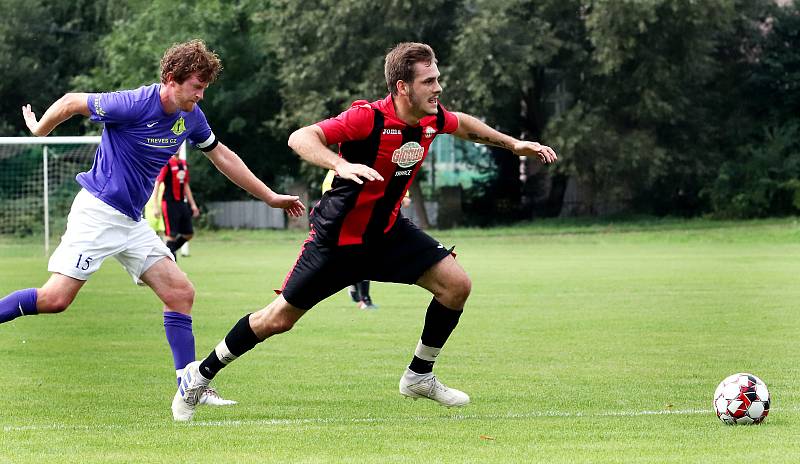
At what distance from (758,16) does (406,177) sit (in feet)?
131

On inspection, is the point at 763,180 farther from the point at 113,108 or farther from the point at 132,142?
the point at 113,108

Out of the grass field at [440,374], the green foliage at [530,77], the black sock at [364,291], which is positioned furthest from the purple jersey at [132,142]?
the green foliage at [530,77]

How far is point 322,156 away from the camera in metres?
7.29

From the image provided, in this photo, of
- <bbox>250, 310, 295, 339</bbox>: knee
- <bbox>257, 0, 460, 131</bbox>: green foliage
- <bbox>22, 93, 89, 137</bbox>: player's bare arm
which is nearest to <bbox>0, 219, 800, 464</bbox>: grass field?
<bbox>250, 310, 295, 339</bbox>: knee

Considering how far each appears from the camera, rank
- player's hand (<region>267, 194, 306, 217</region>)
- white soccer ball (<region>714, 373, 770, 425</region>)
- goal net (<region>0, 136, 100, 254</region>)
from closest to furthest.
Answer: white soccer ball (<region>714, 373, 770, 425</region>), player's hand (<region>267, 194, 306, 217</region>), goal net (<region>0, 136, 100, 254</region>)

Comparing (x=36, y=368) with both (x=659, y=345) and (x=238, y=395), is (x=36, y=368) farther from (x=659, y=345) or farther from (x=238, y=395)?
(x=659, y=345)

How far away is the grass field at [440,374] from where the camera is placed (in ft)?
22.4

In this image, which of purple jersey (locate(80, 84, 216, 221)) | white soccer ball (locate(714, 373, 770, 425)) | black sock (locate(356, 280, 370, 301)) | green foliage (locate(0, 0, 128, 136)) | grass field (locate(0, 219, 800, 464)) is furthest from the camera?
green foliage (locate(0, 0, 128, 136))

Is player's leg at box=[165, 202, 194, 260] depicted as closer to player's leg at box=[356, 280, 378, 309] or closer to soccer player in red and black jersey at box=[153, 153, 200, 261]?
soccer player in red and black jersey at box=[153, 153, 200, 261]

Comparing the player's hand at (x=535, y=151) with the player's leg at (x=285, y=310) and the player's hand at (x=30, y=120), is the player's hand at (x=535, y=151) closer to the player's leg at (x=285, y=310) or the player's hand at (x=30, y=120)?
the player's leg at (x=285, y=310)

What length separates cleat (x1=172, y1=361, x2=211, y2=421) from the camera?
7.91 meters

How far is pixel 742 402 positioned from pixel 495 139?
2195mm

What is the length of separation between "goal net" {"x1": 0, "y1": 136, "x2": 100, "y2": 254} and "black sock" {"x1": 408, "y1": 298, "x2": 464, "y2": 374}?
2375 centimetres

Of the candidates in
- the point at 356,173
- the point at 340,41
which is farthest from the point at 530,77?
the point at 356,173
